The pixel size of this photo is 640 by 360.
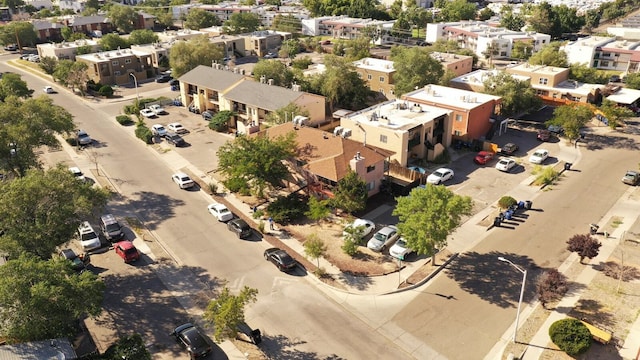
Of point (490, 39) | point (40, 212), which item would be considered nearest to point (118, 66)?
point (40, 212)

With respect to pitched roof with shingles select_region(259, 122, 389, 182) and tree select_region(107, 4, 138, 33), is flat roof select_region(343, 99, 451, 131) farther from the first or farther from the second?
tree select_region(107, 4, 138, 33)

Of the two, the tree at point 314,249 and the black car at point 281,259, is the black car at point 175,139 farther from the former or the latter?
the tree at point 314,249

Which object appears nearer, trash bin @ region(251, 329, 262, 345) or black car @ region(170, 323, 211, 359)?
black car @ region(170, 323, 211, 359)

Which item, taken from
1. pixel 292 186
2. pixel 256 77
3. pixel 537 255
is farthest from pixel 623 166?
pixel 256 77

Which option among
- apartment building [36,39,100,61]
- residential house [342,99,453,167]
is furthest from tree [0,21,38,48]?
residential house [342,99,453,167]

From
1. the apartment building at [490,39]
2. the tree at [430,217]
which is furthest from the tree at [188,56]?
the apartment building at [490,39]
